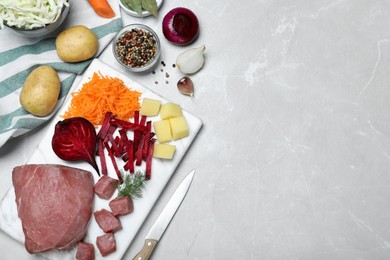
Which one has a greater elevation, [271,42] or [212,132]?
[271,42]

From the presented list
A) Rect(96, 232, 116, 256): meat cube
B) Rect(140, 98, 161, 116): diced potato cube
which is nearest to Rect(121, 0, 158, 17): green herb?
Rect(140, 98, 161, 116): diced potato cube

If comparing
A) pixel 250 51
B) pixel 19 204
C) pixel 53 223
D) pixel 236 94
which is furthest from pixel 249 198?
pixel 19 204

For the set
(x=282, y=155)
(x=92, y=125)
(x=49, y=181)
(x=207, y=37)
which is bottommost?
(x=49, y=181)

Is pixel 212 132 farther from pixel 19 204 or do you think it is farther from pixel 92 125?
pixel 19 204

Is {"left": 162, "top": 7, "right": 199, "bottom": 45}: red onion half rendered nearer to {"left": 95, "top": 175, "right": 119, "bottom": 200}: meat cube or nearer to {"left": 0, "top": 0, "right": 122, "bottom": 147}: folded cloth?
{"left": 0, "top": 0, "right": 122, "bottom": 147}: folded cloth

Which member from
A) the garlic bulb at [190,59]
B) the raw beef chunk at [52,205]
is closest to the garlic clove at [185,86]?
the garlic bulb at [190,59]

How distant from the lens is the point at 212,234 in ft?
6.88

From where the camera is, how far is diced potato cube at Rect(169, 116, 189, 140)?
2.01 metres

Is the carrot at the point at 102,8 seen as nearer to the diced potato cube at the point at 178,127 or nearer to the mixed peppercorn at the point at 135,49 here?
the mixed peppercorn at the point at 135,49

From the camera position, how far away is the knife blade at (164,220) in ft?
6.61

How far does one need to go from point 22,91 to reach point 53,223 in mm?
551

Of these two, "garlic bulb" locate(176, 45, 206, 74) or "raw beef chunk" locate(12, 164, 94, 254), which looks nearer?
"raw beef chunk" locate(12, 164, 94, 254)

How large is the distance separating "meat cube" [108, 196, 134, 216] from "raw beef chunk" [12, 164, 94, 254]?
10 cm

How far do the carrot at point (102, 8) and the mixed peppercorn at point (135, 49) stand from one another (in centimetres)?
12
